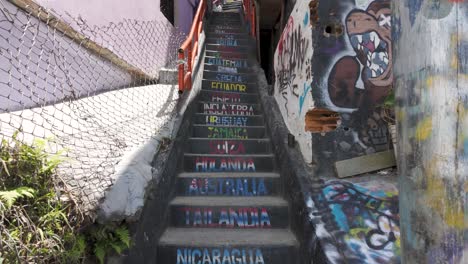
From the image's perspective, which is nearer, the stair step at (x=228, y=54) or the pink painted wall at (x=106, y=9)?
the pink painted wall at (x=106, y=9)

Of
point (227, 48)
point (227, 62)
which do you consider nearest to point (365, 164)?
point (227, 62)

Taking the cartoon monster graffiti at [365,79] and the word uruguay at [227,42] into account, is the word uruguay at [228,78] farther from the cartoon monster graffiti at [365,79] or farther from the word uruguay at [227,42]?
the cartoon monster graffiti at [365,79]

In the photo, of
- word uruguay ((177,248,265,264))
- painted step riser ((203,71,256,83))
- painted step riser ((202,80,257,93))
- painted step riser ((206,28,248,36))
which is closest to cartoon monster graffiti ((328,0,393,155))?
word uruguay ((177,248,265,264))

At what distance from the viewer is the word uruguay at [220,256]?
99.6 inches

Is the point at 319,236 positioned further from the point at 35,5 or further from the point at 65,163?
the point at 35,5

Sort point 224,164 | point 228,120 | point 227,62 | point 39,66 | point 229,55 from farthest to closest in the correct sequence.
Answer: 1. point 229,55
2. point 227,62
3. point 228,120
4. point 224,164
5. point 39,66

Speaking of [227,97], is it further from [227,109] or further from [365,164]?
[365,164]

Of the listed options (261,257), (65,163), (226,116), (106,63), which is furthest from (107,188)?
(106,63)

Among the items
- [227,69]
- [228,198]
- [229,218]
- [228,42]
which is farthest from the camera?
[228,42]

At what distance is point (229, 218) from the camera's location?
9.50 feet

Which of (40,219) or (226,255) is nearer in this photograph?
(40,219)

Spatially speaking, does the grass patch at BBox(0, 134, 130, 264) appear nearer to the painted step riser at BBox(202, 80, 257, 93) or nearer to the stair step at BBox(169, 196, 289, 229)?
the stair step at BBox(169, 196, 289, 229)

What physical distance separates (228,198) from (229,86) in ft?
9.75

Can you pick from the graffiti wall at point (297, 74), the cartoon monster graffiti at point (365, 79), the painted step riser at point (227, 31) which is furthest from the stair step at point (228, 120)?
the painted step riser at point (227, 31)
